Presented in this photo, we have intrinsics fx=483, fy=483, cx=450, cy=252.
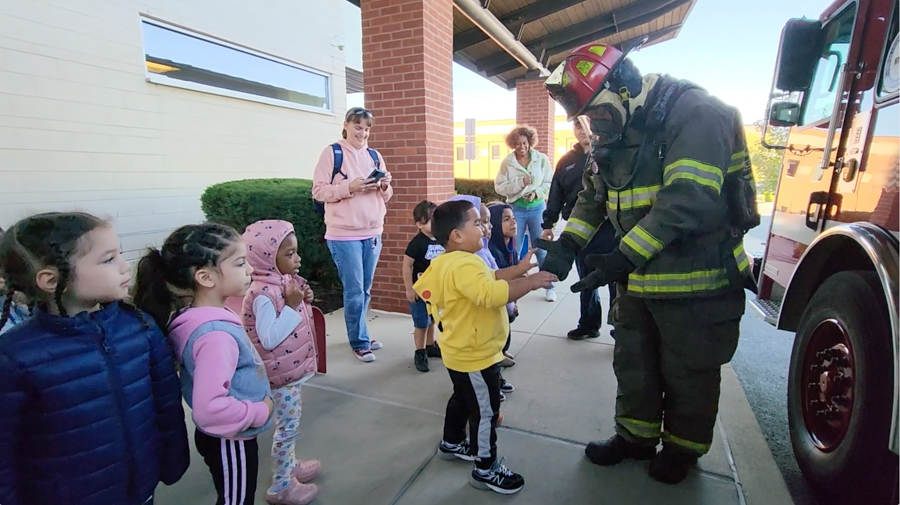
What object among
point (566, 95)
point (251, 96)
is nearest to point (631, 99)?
point (566, 95)

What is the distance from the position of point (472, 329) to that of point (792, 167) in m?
2.34

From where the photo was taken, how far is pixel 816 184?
2.51m

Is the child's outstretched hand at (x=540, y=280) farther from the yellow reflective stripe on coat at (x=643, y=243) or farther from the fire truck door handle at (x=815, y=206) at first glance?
the fire truck door handle at (x=815, y=206)

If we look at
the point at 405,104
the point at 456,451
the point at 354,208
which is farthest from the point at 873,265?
the point at 405,104

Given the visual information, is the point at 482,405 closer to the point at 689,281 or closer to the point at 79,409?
the point at 689,281

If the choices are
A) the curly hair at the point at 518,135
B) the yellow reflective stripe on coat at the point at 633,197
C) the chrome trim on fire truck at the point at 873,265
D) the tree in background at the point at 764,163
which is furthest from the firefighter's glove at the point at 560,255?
the curly hair at the point at 518,135

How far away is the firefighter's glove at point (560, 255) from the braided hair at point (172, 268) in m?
1.45

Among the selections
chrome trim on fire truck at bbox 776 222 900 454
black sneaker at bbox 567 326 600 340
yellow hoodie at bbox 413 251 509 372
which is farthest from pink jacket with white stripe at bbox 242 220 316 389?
black sneaker at bbox 567 326 600 340

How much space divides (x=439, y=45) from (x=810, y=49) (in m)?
3.28

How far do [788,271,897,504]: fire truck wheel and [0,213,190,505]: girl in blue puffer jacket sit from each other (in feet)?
8.27

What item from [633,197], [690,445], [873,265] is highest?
[633,197]

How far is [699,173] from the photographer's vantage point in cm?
193

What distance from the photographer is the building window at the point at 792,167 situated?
2909 mm

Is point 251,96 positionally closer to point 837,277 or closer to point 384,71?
point 384,71
